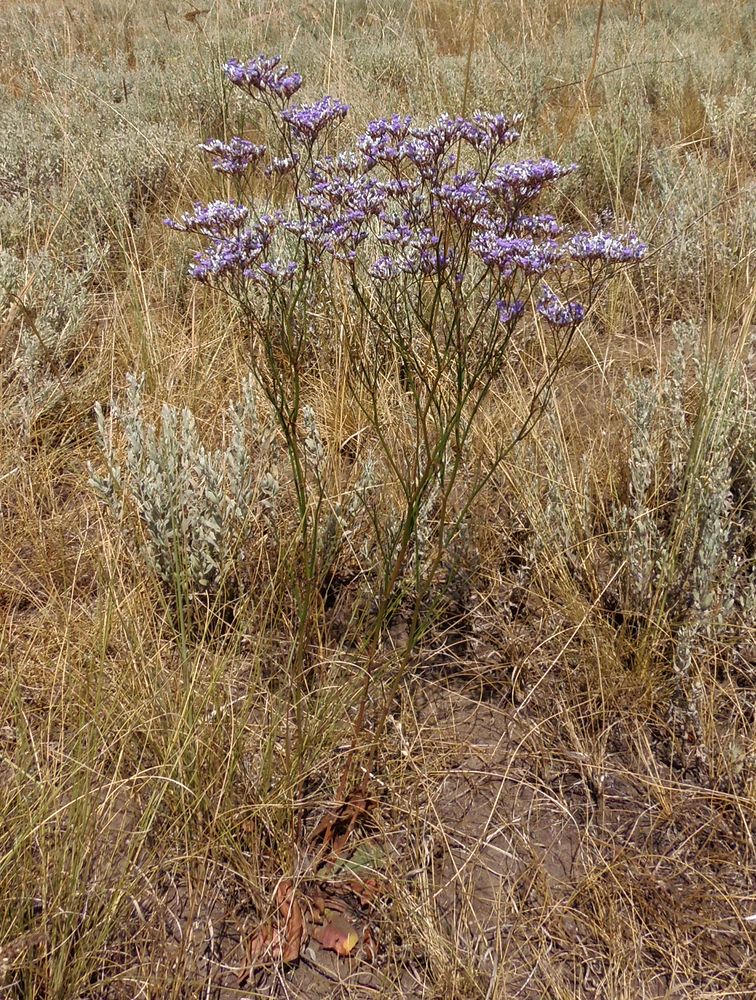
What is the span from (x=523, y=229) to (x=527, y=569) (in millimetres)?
912

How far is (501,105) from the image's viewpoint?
5.37 metres

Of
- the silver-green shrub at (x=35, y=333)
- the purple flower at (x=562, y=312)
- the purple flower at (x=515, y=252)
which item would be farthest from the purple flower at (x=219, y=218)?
the silver-green shrub at (x=35, y=333)

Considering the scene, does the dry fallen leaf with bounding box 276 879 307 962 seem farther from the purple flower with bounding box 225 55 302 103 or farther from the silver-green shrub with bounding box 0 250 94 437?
the silver-green shrub with bounding box 0 250 94 437

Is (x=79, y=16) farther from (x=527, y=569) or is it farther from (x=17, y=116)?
(x=527, y=569)

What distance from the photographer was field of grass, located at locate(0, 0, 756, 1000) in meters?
1.59

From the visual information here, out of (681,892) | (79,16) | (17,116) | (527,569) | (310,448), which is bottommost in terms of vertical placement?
(681,892)

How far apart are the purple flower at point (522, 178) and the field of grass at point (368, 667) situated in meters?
Answer: 0.39

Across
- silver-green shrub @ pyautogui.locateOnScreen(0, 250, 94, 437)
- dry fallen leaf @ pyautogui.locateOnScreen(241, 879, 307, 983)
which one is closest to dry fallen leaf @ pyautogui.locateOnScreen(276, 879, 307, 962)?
dry fallen leaf @ pyautogui.locateOnScreen(241, 879, 307, 983)

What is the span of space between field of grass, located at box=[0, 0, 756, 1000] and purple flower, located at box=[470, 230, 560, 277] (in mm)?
266

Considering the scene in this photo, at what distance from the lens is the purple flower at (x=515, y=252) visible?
5.30 ft

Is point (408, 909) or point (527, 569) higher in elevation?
point (527, 569)

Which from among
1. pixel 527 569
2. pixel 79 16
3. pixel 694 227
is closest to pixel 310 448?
pixel 527 569

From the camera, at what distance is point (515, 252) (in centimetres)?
164

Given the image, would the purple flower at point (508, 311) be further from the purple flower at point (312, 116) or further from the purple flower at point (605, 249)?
the purple flower at point (312, 116)
